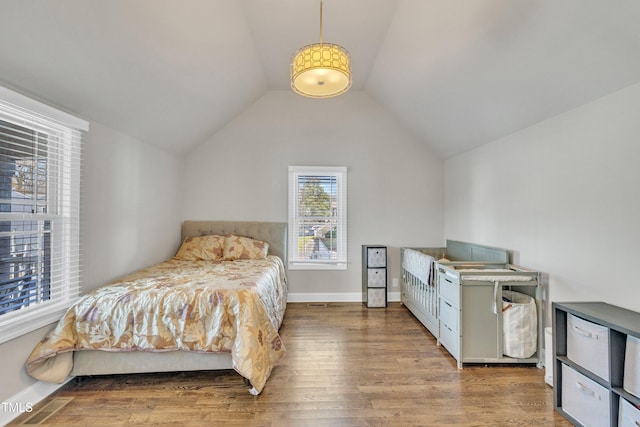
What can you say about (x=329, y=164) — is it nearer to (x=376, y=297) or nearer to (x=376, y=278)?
(x=376, y=278)

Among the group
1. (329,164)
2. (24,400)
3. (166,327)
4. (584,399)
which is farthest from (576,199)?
(24,400)

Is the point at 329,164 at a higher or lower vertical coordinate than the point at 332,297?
higher

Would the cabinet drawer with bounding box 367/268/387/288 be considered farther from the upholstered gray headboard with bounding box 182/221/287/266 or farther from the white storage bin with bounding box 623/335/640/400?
the white storage bin with bounding box 623/335/640/400

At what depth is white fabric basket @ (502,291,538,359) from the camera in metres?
2.41

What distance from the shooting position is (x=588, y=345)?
176 cm

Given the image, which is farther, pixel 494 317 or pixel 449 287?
pixel 449 287

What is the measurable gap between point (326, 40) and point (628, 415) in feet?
11.8

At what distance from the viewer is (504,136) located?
9.93 ft

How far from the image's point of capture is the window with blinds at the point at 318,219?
4.30 metres

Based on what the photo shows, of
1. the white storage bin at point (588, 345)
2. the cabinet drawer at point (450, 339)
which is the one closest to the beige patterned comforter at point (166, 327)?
the cabinet drawer at point (450, 339)

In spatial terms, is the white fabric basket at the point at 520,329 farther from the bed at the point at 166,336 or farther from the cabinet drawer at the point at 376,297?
the bed at the point at 166,336

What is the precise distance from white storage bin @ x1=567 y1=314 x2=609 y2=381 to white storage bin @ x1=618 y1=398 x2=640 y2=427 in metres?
0.13

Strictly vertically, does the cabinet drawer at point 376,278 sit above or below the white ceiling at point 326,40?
below

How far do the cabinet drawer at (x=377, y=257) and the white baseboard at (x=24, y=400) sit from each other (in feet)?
11.0
